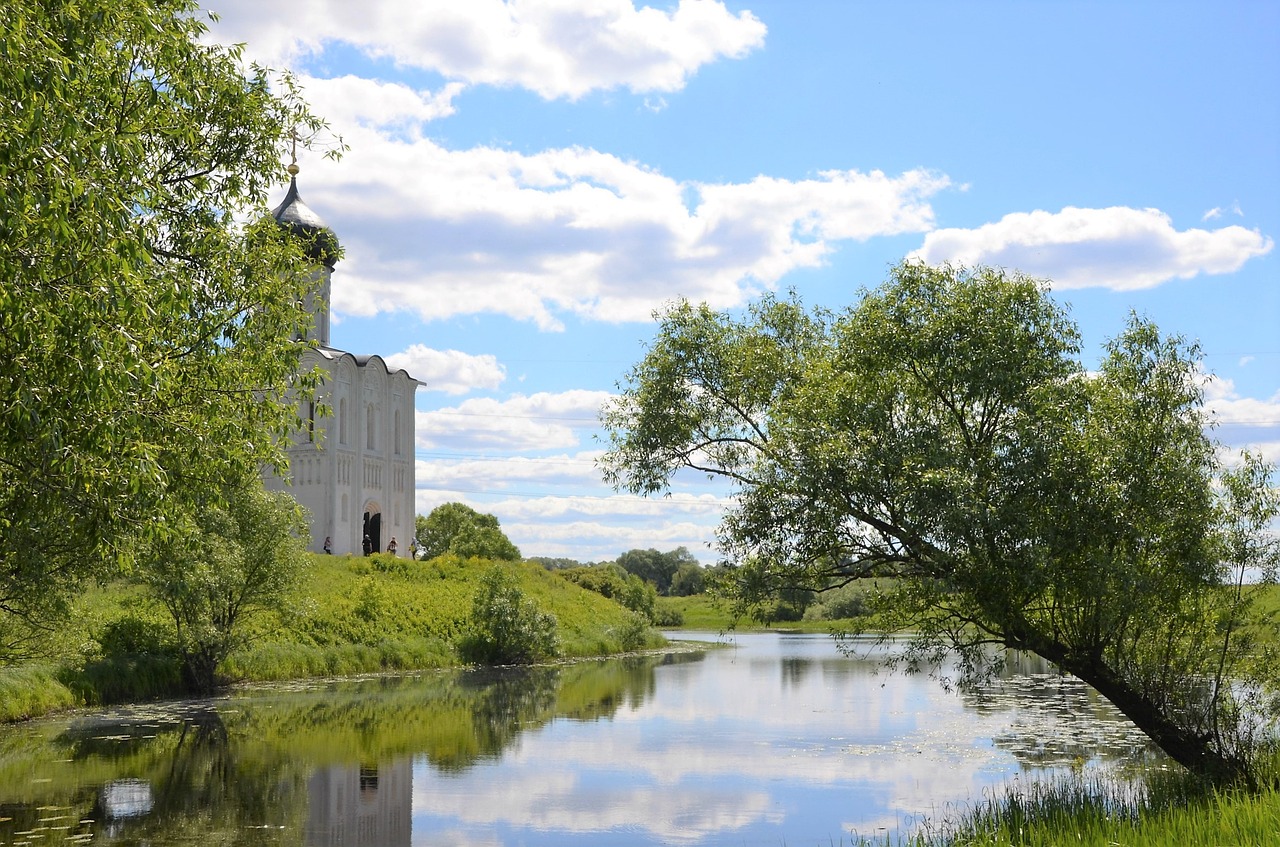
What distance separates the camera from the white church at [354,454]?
208 ft

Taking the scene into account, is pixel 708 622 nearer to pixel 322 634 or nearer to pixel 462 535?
pixel 462 535

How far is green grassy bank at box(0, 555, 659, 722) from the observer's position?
29781 mm

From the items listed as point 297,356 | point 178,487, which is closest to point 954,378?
point 297,356

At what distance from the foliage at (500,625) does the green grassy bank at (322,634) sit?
3.26ft

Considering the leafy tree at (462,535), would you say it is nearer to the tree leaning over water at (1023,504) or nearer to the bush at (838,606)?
the bush at (838,606)

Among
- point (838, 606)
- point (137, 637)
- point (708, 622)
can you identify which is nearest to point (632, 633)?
point (137, 637)

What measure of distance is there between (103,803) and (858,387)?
1314 cm

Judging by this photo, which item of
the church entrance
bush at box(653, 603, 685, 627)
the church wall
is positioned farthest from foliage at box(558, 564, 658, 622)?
bush at box(653, 603, 685, 627)

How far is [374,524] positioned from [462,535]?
11126 mm

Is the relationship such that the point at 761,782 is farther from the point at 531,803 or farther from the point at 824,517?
the point at 824,517

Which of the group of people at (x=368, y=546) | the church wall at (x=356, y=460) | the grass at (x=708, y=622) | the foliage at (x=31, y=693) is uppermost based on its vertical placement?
the church wall at (x=356, y=460)

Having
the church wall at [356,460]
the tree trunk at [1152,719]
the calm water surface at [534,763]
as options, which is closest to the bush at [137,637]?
the calm water surface at [534,763]

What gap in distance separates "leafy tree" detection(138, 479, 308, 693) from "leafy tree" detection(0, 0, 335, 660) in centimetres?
1668

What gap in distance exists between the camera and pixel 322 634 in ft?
143
